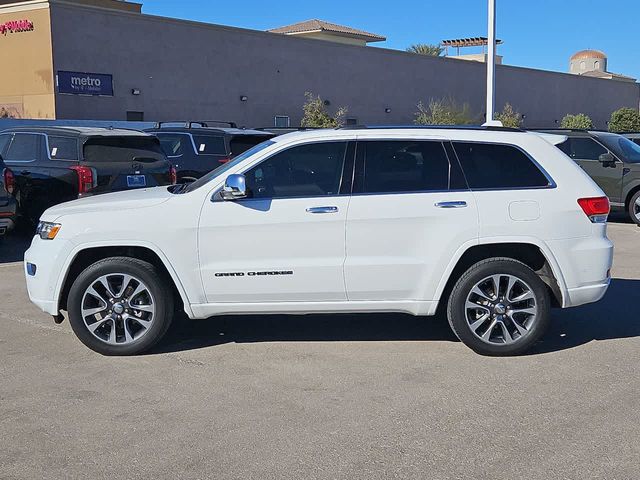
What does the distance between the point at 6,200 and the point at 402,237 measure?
22.2ft

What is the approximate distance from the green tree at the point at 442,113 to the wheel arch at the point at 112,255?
1208 inches

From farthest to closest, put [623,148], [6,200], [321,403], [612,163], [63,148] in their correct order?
[623,148] → [612,163] → [63,148] → [6,200] → [321,403]

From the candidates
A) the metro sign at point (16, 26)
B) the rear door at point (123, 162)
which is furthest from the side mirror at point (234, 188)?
the metro sign at point (16, 26)

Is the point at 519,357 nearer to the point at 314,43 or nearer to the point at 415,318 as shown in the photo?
the point at 415,318

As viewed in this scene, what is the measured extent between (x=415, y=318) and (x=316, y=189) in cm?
204

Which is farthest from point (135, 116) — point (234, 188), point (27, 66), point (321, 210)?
point (321, 210)

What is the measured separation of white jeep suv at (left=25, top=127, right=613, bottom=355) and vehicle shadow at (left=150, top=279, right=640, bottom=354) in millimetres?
551

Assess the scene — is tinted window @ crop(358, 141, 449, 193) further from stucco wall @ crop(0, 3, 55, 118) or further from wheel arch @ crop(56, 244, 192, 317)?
stucco wall @ crop(0, 3, 55, 118)

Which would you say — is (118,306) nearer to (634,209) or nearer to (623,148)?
(634,209)

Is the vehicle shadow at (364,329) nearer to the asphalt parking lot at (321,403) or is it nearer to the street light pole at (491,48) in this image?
the asphalt parking lot at (321,403)

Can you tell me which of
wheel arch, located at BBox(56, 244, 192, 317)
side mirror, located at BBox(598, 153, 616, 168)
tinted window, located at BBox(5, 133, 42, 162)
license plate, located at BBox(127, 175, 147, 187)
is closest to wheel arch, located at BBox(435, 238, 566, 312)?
wheel arch, located at BBox(56, 244, 192, 317)

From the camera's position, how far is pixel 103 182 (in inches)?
452

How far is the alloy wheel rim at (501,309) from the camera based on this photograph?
639 cm

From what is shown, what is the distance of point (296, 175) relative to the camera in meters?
6.42
